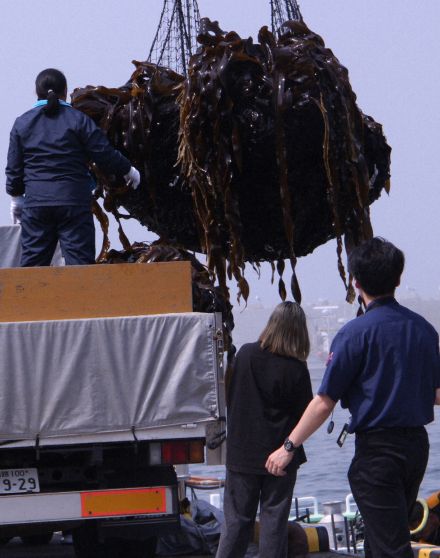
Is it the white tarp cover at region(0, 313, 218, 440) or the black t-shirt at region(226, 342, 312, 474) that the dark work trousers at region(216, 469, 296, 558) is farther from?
the white tarp cover at region(0, 313, 218, 440)

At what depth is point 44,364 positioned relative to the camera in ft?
20.4

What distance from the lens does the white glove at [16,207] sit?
784cm

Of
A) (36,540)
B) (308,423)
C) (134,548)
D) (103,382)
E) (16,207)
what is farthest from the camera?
(36,540)

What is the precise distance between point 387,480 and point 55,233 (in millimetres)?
3426

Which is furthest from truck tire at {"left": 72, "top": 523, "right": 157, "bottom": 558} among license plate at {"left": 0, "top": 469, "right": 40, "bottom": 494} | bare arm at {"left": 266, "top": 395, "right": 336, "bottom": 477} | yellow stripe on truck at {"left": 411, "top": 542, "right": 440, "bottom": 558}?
bare arm at {"left": 266, "top": 395, "right": 336, "bottom": 477}

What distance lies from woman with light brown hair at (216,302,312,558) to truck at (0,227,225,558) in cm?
16

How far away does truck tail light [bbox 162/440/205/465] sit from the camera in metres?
6.40

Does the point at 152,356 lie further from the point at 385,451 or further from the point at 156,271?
the point at 385,451

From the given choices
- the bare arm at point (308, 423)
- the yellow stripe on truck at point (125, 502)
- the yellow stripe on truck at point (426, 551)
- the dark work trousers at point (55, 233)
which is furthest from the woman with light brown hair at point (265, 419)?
the dark work trousers at point (55, 233)

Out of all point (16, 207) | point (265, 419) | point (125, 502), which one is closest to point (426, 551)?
point (265, 419)

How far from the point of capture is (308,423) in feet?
16.3

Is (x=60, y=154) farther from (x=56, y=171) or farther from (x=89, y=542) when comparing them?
(x=89, y=542)

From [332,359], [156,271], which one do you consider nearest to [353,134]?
[156,271]

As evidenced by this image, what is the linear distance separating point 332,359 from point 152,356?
161 cm
